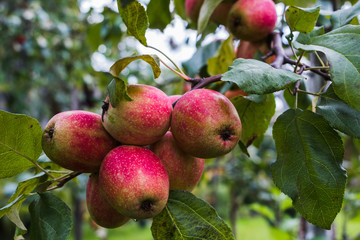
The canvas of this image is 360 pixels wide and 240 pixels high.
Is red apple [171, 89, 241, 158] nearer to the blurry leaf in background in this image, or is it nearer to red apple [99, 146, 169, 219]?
red apple [99, 146, 169, 219]

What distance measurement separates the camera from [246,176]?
3.61m

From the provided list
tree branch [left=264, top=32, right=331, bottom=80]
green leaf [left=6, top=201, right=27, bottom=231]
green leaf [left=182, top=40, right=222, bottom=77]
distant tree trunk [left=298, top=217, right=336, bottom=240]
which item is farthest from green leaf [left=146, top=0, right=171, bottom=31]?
distant tree trunk [left=298, top=217, right=336, bottom=240]

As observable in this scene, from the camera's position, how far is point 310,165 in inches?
28.2

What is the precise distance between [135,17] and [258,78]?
0.89ft

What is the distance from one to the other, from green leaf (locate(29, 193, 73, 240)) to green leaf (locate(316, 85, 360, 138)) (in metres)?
0.58

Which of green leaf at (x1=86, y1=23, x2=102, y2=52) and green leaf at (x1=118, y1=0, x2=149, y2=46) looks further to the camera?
green leaf at (x1=86, y1=23, x2=102, y2=52)

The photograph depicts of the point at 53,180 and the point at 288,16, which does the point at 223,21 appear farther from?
the point at 53,180

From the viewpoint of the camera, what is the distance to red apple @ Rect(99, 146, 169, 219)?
0.62 metres

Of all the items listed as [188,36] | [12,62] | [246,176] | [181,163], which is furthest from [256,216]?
[181,163]

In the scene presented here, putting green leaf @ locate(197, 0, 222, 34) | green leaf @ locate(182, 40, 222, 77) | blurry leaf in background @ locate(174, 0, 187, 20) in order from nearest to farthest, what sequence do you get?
green leaf @ locate(197, 0, 222, 34), green leaf @ locate(182, 40, 222, 77), blurry leaf in background @ locate(174, 0, 187, 20)

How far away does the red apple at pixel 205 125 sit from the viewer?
0.65 metres

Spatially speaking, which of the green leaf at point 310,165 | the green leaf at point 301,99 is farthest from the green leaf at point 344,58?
the green leaf at point 301,99

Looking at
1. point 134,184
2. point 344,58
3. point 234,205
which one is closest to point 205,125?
point 134,184

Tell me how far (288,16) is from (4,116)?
2.06 ft
